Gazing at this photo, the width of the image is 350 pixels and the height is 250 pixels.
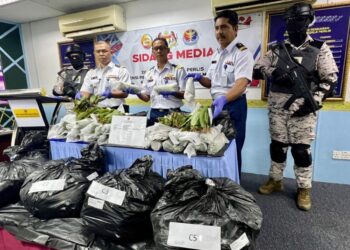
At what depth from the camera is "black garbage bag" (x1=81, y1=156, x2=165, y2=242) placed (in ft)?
3.36

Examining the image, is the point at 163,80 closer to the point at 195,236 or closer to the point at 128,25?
the point at 128,25

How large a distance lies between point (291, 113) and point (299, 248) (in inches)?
40.0

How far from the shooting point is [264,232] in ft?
5.40

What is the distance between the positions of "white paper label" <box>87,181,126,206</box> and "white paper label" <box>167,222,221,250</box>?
32 centimetres

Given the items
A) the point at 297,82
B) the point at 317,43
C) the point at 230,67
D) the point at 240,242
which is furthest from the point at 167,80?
the point at 240,242

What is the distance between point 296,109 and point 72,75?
8.66 ft

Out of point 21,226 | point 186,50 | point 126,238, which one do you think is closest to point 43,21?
point 186,50

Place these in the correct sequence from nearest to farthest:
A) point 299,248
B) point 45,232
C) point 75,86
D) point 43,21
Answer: point 45,232
point 299,248
point 75,86
point 43,21

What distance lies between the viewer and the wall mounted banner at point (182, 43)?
8.20ft

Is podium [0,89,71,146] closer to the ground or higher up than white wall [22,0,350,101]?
closer to the ground

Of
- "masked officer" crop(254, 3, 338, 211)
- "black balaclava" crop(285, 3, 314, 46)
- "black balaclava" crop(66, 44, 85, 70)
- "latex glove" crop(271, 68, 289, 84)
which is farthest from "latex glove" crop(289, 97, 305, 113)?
"black balaclava" crop(66, 44, 85, 70)

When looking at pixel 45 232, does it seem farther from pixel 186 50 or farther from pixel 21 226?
pixel 186 50

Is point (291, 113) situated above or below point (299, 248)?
above

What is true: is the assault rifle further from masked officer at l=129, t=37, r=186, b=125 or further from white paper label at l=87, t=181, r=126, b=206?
white paper label at l=87, t=181, r=126, b=206
